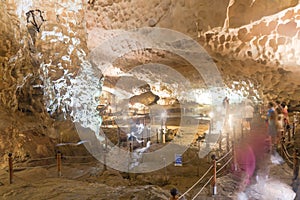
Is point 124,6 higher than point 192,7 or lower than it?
higher

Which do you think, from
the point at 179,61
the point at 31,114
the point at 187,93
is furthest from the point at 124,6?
the point at 187,93

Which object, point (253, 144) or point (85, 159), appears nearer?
point (253, 144)

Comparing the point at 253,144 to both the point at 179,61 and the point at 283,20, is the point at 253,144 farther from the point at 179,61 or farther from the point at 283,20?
the point at 179,61

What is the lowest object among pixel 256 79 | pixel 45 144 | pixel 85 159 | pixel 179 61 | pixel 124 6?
pixel 85 159

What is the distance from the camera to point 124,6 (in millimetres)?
6848

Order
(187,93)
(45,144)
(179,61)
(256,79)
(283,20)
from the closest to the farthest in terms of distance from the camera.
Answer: (283,20) → (256,79) → (45,144) → (179,61) → (187,93)

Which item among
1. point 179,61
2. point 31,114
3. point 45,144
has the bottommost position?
point 45,144

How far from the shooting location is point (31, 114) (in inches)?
318

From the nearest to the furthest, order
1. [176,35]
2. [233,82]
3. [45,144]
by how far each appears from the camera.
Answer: [176,35]
[45,144]
[233,82]

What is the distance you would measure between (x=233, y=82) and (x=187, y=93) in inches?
218

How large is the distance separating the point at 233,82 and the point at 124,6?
4.84m

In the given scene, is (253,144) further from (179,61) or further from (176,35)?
(179,61)

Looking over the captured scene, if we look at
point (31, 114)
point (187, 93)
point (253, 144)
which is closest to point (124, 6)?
point (31, 114)

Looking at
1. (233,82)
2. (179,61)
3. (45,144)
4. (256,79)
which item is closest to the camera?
(256,79)
